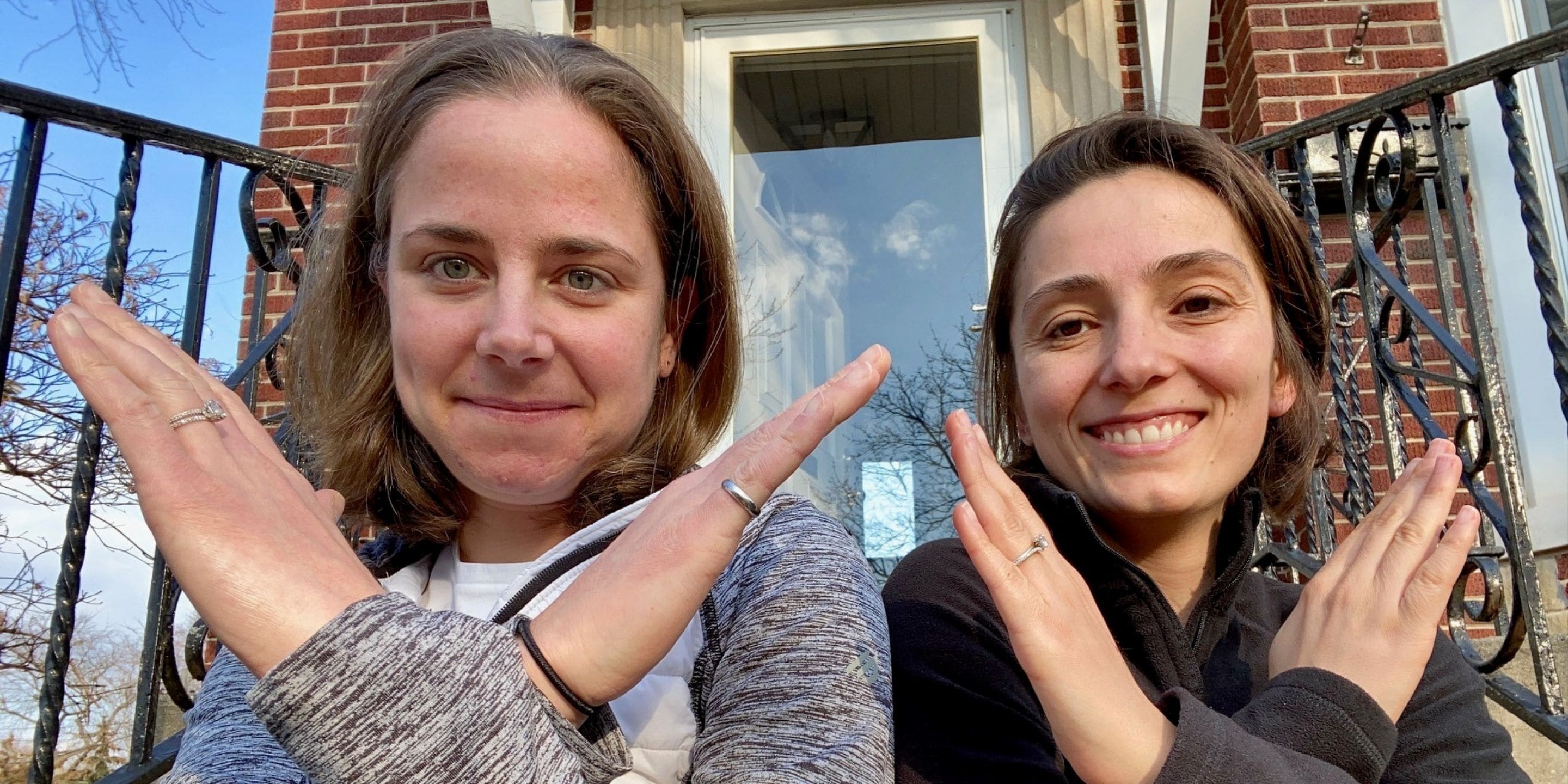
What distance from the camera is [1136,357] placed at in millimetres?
1309

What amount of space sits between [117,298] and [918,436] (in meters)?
3.25

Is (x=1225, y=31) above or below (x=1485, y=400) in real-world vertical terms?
above

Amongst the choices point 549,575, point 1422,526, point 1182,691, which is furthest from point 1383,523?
point 549,575

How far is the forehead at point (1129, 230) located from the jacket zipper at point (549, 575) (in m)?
0.75

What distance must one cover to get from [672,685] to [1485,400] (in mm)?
1834

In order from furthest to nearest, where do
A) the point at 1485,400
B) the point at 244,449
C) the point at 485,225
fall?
the point at 1485,400
the point at 485,225
the point at 244,449

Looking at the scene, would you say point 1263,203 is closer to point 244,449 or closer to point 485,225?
point 485,225

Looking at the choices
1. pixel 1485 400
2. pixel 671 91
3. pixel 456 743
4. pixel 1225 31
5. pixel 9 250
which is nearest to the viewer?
pixel 456 743

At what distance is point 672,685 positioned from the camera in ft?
3.49

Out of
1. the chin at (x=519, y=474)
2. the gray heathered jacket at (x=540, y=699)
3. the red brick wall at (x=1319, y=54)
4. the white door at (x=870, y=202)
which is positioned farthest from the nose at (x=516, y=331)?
the red brick wall at (x=1319, y=54)

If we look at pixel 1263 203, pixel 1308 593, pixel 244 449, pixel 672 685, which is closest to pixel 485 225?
pixel 244 449

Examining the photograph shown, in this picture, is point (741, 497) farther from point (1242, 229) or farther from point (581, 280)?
point (1242, 229)

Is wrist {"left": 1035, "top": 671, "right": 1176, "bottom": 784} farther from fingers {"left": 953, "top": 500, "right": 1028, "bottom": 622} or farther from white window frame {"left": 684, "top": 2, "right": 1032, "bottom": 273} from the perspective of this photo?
white window frame {"left": 684, "top": 2, "right": 1032, "bottom": 273}

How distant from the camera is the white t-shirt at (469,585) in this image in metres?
1.32
